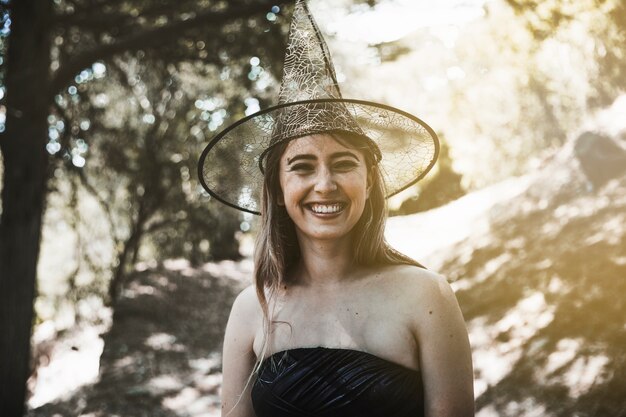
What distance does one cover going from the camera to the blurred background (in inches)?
221

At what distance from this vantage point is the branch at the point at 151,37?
5141mm

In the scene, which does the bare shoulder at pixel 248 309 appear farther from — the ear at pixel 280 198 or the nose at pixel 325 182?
the nose at pixel 325 182

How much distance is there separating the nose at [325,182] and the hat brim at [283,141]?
142 millimetres

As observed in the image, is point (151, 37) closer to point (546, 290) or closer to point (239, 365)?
point (239, 365)

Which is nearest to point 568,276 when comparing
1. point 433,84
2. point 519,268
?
point 519,268

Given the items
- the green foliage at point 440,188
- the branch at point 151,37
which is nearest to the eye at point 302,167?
the branch at point 151,37

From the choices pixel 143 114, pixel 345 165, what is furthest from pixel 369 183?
pixel 143 114

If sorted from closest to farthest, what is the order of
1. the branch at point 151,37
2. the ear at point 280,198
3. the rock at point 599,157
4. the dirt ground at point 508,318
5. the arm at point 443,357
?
the arm at point 443,357, the ear at point 280,198, the branch at point 151,37, the dirt ground at point 508,318, the rock at point 599,157

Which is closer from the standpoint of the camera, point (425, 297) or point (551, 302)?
point (425, 297)

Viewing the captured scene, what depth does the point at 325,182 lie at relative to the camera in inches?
75.0

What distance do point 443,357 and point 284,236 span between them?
2.52 ft

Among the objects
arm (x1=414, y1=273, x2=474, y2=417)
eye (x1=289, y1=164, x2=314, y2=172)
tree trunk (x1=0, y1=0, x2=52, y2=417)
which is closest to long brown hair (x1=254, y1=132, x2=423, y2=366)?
eye (x1=289, y1=164, x2=314, y2=172)

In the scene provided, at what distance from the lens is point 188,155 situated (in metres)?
9.37

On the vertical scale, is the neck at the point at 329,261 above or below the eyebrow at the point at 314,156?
below
